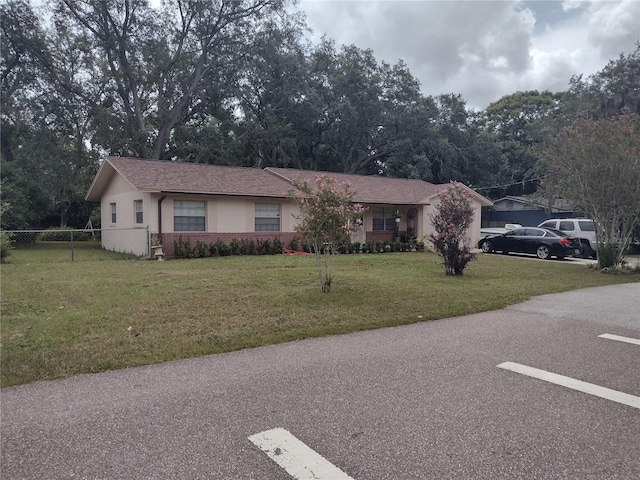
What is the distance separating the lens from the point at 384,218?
73.6ft

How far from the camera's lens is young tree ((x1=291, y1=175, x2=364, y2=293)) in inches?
323

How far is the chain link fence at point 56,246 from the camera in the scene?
14133mm

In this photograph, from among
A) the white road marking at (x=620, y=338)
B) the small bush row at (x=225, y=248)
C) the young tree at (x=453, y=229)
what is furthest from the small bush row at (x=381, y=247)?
the white road marking at (x=620, y=338)

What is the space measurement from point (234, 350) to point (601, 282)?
10.5 metres

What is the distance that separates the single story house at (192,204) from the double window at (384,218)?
0.51 ft

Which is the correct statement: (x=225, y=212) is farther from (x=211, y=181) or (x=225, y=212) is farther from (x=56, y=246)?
(x=56, y=246)

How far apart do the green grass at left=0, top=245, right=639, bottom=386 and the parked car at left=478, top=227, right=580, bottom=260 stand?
195 inches

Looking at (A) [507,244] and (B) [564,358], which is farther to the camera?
(A) [507,244]

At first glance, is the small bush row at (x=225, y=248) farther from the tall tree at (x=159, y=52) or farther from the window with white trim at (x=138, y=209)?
the tall tree at (x=159, y=52)

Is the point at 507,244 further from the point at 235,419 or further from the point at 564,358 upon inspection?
the point at 235,419

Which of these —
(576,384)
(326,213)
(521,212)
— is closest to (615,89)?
(521,212)

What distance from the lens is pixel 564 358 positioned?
483 centimetres

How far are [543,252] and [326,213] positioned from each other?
13922 mm

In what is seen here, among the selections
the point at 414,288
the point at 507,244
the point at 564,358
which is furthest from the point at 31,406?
the point at 507,244
